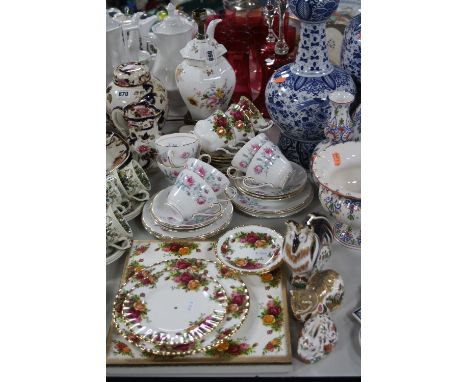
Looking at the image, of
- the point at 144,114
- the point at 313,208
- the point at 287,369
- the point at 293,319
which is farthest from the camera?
the point at 144,114

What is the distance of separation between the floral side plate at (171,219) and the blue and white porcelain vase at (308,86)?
30cm

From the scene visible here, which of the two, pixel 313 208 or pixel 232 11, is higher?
pixel 232 11

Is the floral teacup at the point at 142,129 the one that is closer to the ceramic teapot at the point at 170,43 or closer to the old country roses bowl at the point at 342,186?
the ceramic teapot at the point at 170,43

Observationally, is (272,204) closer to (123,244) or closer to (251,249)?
(251,249)

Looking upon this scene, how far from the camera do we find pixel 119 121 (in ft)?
4.94

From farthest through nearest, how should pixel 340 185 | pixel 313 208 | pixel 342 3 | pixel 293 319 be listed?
pixel 342 3 < pixel 313 208 < pixel 340 185 < pixel 293 319

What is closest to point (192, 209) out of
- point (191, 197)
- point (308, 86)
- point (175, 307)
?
point (191, 197)

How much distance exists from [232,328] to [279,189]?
0.44m

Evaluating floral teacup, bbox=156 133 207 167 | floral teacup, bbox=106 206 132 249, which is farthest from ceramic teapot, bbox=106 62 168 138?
floral teacup, bbox=106 206 132 249

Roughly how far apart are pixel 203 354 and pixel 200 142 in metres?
0.59

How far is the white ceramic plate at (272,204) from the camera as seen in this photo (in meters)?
1.27

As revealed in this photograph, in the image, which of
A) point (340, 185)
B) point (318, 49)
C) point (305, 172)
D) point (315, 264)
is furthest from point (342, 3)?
point (315, 264)

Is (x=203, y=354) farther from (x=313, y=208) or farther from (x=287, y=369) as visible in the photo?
(x=313, y=208)
